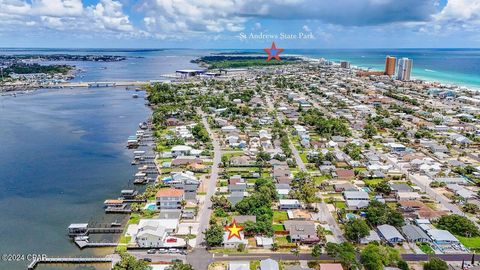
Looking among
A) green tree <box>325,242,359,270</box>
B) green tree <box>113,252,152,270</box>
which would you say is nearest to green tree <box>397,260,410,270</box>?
green tree <box>325,242,359,270</box>

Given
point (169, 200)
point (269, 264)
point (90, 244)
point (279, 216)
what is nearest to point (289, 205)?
point (279, 216)

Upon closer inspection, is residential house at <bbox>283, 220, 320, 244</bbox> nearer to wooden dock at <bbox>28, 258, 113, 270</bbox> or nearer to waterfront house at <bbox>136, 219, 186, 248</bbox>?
waterfront house at <bbox>136, 219, 186, 248</bbox>

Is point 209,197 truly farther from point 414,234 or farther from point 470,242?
point 470,242

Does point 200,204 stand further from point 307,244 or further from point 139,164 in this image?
point 139,164

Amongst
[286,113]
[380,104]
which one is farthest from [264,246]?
[380,104]

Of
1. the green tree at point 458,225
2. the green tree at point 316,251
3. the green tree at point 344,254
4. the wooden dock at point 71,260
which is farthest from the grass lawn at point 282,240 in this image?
the green tree at point 458,225

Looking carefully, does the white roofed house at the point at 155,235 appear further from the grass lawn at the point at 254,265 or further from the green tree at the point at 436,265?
the green tree at the point at 436,265
